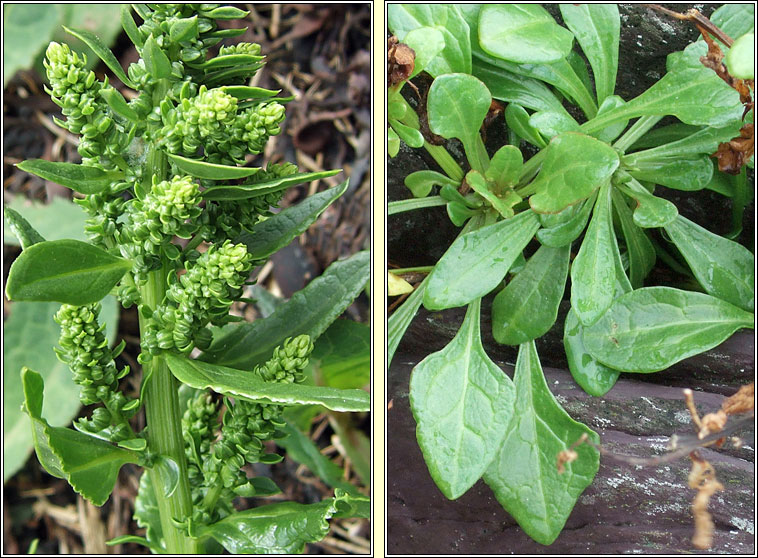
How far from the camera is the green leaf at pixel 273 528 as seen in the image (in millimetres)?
598

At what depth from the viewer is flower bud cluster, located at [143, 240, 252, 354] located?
1.67 feet

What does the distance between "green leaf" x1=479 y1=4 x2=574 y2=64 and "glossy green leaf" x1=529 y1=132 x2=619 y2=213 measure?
0.09 metres

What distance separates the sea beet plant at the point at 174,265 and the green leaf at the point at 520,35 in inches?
8.8

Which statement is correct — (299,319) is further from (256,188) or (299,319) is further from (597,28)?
(597,28)

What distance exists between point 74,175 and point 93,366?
16 cm

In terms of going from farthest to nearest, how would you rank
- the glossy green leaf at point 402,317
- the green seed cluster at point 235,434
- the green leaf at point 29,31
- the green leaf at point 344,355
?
the green leaf at point 29,31, the green leaf at point 344,355, the glossy green leaf at point 402,317, the green seed cluster at point 235,434

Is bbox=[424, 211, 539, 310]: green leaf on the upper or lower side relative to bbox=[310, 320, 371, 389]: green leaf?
upper

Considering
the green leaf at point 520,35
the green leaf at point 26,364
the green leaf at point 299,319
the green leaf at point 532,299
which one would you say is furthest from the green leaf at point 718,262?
the green leaf at point 26,364

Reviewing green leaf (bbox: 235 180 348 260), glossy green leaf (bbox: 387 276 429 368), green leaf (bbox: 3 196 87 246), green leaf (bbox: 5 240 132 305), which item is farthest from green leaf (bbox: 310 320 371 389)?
green leaf (bbox: 3 196 87 246)

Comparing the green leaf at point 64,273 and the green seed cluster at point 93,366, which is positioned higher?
the green leaf at point 64,273

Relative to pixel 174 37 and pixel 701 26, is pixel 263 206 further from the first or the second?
pixel 701 26

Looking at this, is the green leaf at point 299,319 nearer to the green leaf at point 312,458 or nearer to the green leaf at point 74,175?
the green leaf at point 74,175

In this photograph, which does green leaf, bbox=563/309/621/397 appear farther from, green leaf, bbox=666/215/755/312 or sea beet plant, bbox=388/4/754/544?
green leaf, bbox=666/215/755/312

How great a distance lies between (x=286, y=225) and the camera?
64 centimetres
